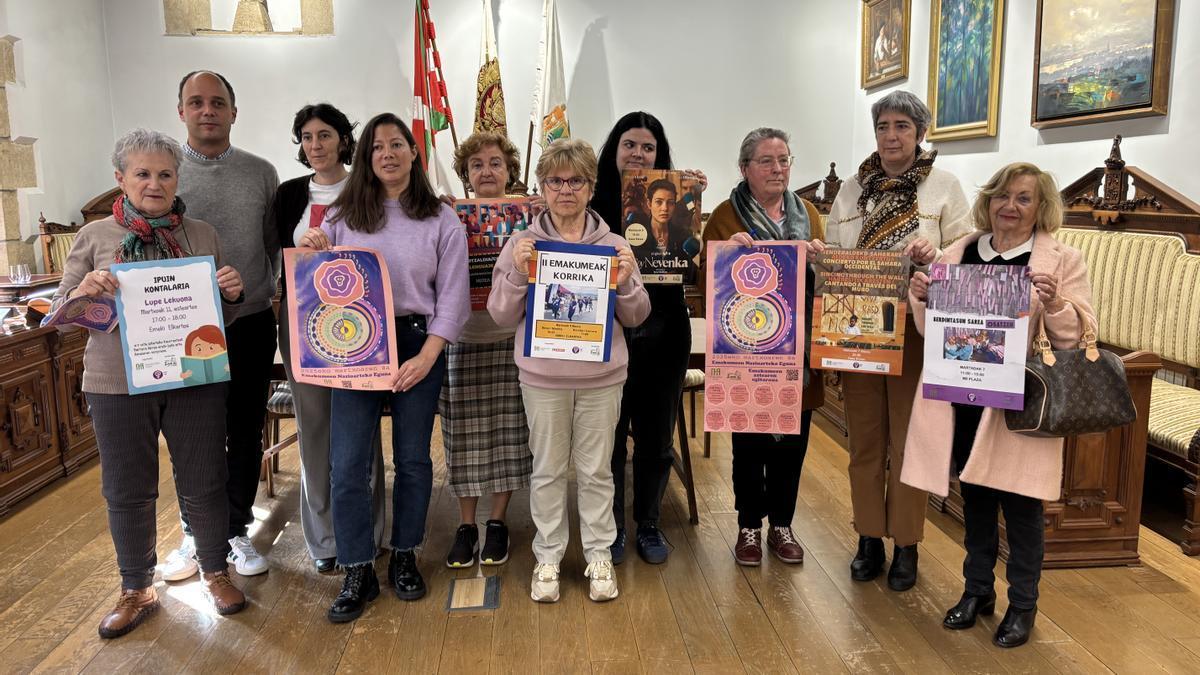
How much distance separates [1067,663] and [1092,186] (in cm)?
256

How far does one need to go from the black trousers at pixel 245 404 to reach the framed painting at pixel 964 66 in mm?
3875

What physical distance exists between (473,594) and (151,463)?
3.35 ft

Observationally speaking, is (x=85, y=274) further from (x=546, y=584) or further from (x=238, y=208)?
(x=546, y=584)

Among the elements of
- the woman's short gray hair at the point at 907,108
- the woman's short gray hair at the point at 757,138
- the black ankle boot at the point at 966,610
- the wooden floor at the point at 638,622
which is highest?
the woman's short gray hair at the point at 907,108

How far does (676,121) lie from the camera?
604 centimetres

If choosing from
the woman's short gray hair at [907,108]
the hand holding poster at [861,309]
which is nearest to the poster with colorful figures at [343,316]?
the hand holding poster at [861,309]

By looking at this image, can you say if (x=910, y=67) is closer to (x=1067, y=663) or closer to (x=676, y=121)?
(x=676, y=121)

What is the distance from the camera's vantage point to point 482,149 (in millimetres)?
2695

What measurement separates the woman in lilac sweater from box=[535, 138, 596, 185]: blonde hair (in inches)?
13.0

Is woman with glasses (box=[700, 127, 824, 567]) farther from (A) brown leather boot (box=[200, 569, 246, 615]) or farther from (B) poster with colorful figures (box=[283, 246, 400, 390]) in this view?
(A) brown leather boot (box=[200, 569, 246, 615])

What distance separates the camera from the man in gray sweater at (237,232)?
101 inches

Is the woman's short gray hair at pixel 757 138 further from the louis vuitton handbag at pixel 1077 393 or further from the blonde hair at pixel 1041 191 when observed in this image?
the louis vuitton handbag at pixel 1077 393

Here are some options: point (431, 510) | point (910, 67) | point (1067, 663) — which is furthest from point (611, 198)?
point (910, 67)

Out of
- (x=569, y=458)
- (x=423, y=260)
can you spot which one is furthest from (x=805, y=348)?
(x=423, y=260)
